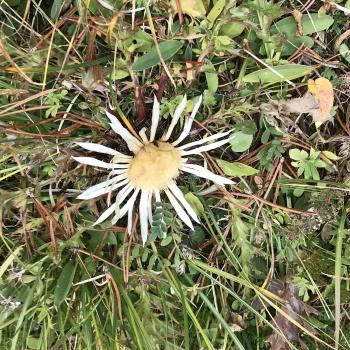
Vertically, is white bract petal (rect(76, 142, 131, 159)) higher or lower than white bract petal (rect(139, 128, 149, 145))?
lower

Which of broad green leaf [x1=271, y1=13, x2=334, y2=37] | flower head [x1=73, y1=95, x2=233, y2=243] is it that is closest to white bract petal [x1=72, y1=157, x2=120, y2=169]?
flower head [x1=73, y1=95, x2=233, y2=243]

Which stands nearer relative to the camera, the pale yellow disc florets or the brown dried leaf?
the pale yellow disc florets

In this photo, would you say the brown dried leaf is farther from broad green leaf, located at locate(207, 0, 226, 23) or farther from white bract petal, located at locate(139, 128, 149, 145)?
broad green leaf, located at locate(207, 0, 226, 23)

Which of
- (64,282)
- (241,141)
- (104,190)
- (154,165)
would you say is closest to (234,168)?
(241,141)

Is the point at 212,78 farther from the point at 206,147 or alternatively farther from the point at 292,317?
the point at 292,317

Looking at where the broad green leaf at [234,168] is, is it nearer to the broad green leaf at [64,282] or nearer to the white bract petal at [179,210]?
the white bract petal at [179,210]

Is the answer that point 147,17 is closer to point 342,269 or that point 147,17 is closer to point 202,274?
point 202,274
